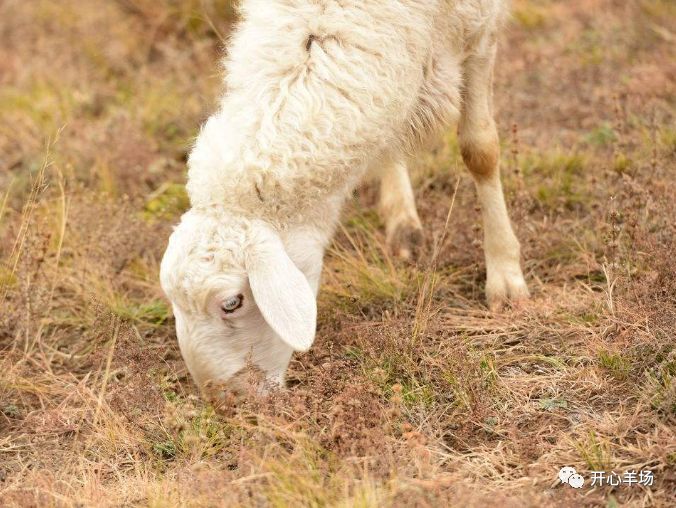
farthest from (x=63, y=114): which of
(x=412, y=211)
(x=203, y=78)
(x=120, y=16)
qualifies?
(x=412, y=211)

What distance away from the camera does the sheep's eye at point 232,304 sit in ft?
10.3

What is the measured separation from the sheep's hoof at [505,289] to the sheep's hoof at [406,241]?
1.71 ft

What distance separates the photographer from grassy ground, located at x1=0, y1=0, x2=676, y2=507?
288 centimetres

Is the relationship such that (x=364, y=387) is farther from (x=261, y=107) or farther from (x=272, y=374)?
(x=261, y=107)

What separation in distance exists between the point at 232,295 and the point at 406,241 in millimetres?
1590

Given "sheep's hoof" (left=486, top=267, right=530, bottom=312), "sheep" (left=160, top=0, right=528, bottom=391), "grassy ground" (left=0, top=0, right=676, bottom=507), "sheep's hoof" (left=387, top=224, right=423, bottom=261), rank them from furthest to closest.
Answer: "sheep's hoof" (left=387, top=224, right=423, bottom=261)
"sheep's hoof" (left=486, top=267, right=530, bottom=312)
"sheep" (left=160, top=0, right=528, bottom=391)
"grassy ground" (left=0, top=0, right=676, bottom=507)

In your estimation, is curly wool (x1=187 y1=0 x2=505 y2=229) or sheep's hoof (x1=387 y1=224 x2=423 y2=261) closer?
curly wool (x1=187 y1=0 x2=505 y2=229)

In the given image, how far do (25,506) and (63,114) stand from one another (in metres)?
3.90

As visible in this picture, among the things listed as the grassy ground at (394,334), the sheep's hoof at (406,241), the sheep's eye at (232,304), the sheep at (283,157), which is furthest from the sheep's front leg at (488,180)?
the sheep's eye at (232,304)

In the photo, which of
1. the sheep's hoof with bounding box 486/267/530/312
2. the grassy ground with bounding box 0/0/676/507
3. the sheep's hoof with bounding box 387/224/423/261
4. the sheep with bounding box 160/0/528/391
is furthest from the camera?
the sheep's hoof with bounding box 387/224/423/261

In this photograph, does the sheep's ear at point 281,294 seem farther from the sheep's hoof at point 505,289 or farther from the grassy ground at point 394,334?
the sheep's hoof at point 505,289

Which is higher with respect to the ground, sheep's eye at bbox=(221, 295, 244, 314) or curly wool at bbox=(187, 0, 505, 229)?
curly wool at bbox=(187, 0, 505, 229)

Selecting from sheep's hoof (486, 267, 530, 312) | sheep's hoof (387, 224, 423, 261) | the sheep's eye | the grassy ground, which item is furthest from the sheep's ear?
sheep's hoof (387, 224, 423, 261)

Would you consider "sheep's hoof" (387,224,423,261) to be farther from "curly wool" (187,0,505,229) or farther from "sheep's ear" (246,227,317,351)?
"sheep's ear" (246,227,317,351)
